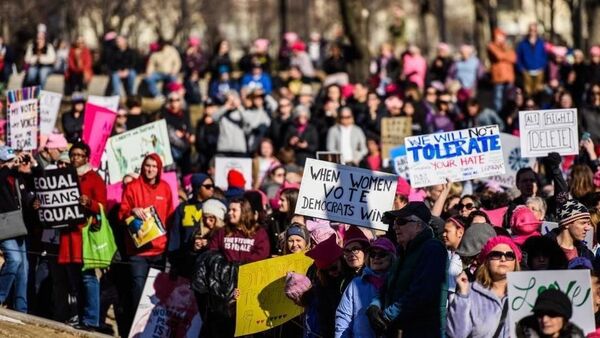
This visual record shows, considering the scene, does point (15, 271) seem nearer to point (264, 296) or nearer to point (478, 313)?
point (264, 296)

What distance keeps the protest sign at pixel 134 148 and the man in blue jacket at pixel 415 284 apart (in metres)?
7.21

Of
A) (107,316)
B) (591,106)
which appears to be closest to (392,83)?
(591,106)

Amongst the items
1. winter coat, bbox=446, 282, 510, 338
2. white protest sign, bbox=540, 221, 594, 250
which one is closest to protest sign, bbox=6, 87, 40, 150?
white protest sign, bbox=540, 221, 594, 250

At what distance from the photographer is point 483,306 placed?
11.0m

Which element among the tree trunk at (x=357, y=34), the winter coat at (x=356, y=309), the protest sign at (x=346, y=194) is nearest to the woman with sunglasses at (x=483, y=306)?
the winter coat at (x=356, y=309)

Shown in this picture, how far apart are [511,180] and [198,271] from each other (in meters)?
4.65

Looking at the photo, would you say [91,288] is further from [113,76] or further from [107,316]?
[113,76]

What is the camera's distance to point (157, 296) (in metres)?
16.1

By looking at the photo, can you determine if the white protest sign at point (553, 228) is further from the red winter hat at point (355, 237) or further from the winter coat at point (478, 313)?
the winter coat at point (478, 313)

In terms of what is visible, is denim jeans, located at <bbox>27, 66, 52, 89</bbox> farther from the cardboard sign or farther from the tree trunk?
the cardboard sign

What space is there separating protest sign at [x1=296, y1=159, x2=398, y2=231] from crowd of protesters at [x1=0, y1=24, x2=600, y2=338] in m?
0.20

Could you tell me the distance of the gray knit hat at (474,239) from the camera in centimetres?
1288

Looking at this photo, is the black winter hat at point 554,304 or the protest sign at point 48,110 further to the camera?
the protest sign at point 48,110

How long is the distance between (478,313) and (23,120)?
8463mm
